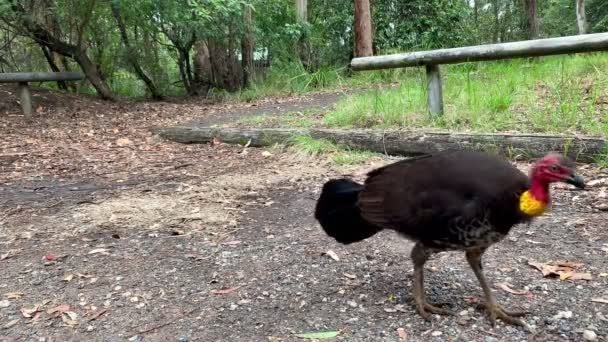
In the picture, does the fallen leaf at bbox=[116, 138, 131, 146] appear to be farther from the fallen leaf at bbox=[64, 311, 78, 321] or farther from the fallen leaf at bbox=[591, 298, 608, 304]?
the fallen leaf at bbox=[591, 298, 608, 304]

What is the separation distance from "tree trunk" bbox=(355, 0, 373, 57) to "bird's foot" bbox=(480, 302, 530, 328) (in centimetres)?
1032

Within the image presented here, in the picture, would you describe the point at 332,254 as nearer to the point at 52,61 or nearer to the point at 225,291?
the point at 225,291

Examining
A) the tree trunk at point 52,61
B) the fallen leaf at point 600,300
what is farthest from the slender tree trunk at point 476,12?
the fallen leaf at point 600,300

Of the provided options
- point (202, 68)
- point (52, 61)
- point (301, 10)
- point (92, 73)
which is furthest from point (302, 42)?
point (52, 61)

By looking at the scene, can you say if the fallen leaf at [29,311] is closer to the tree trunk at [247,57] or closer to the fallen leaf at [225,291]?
the fallen leaf at [225,291]

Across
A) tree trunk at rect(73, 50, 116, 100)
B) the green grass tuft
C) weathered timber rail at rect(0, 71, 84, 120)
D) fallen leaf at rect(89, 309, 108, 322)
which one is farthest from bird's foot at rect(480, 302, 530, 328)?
tree trunk at rect(73, 50, 116, 100)

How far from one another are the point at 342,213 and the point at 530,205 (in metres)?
0.97

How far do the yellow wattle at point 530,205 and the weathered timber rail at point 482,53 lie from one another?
3.30 meters

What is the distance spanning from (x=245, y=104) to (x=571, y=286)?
8.32 metres

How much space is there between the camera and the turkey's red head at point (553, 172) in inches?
91.1

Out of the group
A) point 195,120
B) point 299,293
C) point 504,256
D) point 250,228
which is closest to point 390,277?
point 299,293

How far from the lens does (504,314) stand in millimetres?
2689

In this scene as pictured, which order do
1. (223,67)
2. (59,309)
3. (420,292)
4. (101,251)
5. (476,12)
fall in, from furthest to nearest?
(476,12) < (223,67) < (101,251) < (59,309) < (420,292)

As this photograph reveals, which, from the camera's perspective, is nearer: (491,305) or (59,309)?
(491,305)
